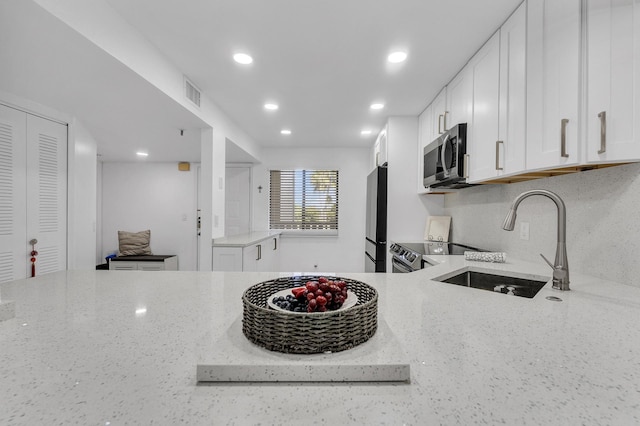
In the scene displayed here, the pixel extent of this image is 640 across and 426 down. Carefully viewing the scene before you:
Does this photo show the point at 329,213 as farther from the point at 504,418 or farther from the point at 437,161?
the point at 504,418

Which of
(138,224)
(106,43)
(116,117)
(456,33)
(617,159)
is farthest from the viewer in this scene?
(138,224)

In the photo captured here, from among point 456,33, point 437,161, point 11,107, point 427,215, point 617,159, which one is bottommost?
point 427,215

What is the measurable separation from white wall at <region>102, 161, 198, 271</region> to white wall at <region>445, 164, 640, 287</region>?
16.2 ft

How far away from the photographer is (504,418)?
1.48ft

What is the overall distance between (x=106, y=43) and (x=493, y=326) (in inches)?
86.2

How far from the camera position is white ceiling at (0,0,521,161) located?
162cm

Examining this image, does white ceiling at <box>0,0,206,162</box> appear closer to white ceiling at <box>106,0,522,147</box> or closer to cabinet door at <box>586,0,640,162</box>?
white ceiling at <box>106,0,522,147</box>

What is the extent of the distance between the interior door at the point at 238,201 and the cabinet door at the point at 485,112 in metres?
3.74

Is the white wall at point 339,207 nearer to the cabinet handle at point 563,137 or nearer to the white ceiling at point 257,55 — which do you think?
the white ceiling at point 257,55

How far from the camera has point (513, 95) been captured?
165 cm

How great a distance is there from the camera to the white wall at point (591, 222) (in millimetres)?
1241

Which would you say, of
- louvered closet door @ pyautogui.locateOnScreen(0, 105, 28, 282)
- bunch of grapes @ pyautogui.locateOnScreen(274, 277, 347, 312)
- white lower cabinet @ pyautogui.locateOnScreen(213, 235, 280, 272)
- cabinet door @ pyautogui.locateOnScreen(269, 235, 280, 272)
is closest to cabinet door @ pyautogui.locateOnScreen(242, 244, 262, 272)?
white lower cabinet @ pyautogui.locateOnScreen(213, 235, 280, 272)

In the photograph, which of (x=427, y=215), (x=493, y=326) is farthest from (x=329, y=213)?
(x=493, y=326)

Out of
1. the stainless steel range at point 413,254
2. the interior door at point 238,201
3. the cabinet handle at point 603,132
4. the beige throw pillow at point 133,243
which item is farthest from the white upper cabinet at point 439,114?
the beige throw pillow at point 133,243
